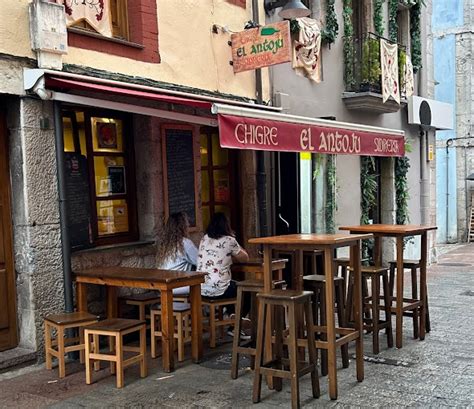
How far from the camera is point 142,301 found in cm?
618

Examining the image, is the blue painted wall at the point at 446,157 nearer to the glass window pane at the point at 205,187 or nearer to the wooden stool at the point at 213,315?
the glass window pane at the point at 205,187

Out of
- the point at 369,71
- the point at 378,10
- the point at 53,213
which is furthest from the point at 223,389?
the point at 378,10

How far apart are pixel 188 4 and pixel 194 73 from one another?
84 centimetres

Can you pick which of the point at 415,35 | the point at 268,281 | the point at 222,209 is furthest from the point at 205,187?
the point at 415,35

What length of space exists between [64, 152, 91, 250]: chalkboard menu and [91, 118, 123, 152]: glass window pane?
1.24 ft

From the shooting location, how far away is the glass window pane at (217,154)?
8.32 meters

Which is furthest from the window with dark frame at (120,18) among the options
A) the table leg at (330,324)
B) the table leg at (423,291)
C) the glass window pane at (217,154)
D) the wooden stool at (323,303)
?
the table leg at (423,291)

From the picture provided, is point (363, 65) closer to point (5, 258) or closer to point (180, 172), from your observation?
point (180, 172)

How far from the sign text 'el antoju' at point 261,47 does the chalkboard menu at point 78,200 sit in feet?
8.48

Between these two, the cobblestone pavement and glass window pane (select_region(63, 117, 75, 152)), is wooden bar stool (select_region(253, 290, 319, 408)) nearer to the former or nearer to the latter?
the cobblestone pavement

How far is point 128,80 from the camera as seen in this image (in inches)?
257

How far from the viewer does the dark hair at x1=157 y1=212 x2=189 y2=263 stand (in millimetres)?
6312

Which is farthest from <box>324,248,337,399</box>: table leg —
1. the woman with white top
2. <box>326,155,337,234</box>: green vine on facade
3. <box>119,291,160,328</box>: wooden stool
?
<box>326,155,337,234</box>: green vine on facade

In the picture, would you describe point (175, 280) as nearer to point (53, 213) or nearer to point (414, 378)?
point (53, 213)
